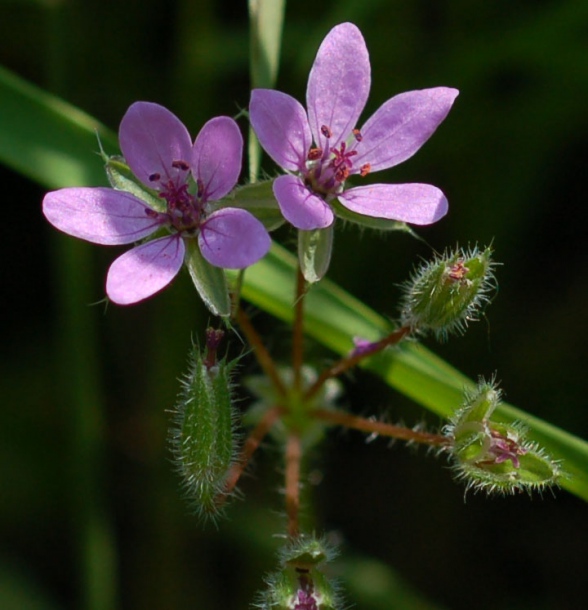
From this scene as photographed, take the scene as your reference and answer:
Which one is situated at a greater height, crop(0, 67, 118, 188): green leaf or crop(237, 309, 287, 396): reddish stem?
crop(0, 67, 118, 188): green leaf

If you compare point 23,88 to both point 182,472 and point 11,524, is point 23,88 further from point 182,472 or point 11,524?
point 11,524

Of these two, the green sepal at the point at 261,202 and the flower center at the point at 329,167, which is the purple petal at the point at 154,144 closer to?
the green sepal at the point at 261,202

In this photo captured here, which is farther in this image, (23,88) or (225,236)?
(23,88)

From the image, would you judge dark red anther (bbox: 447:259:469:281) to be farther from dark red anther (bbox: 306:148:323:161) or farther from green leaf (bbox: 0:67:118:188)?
green leaf (bbox: 0:67:118:188)

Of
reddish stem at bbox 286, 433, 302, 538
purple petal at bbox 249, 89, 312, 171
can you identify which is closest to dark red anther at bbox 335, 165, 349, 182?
purple petal at bbox 249, 89, 312, 171

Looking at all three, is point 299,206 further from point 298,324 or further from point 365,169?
point 298,324

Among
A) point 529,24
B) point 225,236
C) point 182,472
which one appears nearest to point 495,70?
point 529,24

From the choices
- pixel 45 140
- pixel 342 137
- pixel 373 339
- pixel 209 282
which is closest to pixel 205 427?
pixel 209 282
